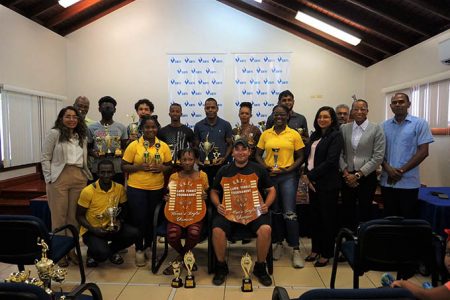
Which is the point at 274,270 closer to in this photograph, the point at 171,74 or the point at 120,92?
the point at 171,74

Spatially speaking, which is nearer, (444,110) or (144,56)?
(444,110)

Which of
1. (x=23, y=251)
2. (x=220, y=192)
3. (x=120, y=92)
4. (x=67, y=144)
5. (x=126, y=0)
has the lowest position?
(x=23, y=251)

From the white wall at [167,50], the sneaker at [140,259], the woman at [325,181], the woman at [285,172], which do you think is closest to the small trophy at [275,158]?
the woman at [285,172]

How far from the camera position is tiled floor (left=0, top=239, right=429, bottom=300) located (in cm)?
259

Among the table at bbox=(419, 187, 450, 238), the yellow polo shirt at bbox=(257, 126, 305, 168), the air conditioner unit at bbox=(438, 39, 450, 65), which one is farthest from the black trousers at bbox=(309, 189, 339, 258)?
the air conditioner unit at bbox=(438, 39, 450, 65)

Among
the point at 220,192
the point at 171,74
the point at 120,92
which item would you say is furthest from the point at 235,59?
the point at 220,192

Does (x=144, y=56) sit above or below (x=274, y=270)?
above

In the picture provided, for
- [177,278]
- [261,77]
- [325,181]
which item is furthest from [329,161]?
[261,77]

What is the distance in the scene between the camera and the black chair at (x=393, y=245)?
1941 mm

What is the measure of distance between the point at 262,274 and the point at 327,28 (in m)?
4.88

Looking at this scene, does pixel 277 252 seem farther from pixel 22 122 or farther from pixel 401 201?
pixel 22 122

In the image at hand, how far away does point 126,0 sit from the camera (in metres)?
6.89

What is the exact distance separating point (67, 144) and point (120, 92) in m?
4.34

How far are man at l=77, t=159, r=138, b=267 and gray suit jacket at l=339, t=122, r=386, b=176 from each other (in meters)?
2.27
